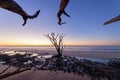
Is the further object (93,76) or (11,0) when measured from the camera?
(93,76)

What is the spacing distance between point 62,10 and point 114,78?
320 inches

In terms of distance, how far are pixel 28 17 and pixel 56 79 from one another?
771cm

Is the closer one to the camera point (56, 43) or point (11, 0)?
point (11, 0)

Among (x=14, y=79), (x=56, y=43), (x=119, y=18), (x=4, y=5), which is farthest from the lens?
(x=56, y=43)

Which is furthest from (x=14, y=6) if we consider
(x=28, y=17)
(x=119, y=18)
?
(x=119, y=18)

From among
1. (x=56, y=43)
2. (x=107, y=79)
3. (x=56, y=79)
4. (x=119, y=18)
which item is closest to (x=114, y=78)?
(x=107, y=79)

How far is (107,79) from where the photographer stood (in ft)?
28.1

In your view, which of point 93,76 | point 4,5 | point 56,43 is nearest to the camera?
point 4,5

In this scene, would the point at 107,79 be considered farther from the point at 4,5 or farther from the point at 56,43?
the point at 56,43

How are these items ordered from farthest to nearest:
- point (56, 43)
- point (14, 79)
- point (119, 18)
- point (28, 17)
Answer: point (56, 43)
point (14, 79)
point (28, 17)
point (119, 18)

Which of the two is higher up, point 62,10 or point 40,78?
point 62,10

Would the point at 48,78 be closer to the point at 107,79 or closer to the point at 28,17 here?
the point at 107,79

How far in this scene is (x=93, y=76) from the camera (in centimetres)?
934

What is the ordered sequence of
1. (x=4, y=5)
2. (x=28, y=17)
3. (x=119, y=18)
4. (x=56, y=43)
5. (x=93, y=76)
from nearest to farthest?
(x=4, y=5) → (x=119, y=18) → (x=28, y=17) → (x=93, y=76) → (x=56, y=43)
